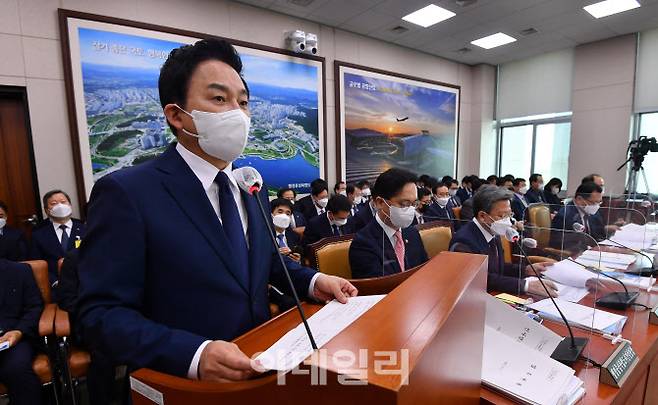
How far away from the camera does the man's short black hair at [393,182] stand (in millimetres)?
2115

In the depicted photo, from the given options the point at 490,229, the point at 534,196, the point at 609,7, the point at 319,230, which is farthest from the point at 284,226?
the point at 609,7

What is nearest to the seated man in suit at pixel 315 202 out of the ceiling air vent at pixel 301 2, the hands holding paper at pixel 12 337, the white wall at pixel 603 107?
the ceiling air vent at pixel 301 2

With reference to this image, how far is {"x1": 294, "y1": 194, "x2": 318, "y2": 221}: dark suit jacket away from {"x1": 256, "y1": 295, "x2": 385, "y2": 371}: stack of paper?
411 centimetres

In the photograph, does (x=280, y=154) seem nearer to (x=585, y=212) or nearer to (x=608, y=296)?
(x=585, y=212)

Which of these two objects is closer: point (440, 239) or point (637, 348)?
point (637, 348)

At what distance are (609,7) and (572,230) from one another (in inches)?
220

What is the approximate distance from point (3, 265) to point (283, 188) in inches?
133

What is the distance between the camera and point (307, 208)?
16.4 feet

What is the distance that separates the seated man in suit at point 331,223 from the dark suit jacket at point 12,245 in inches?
99.9

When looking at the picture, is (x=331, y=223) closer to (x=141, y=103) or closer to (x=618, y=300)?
(x=618, y=300)

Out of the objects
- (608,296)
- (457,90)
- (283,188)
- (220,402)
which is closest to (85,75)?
(283,188)

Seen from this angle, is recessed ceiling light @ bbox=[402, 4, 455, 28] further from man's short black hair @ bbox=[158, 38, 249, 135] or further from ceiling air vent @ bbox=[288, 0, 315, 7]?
man's short black hair @ bbox=[158, 38, 249, 135]

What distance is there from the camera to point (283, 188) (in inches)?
206

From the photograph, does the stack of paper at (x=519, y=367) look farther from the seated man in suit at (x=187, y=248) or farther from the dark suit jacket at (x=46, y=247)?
the dark suit jacket at (x=46, y=247)
